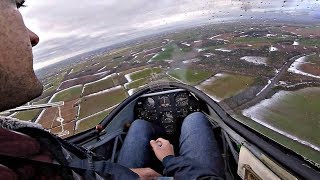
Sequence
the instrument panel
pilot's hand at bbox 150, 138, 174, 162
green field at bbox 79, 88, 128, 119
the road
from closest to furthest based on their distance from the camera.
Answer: pilot's hand at bbox 150, 138, 174, 162
the instrument panel
green field at bbox 79, 88, 128, 119
the road

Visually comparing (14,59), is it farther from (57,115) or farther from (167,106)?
(57,115)

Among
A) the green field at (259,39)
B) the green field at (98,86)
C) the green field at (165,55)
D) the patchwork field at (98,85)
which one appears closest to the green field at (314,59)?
the green field at (259,39)

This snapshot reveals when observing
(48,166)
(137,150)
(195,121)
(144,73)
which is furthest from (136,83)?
(48,166)

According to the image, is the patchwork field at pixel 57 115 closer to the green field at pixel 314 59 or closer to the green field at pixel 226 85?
the green field at pixel 226 85

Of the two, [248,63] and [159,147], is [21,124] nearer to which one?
[159,147]

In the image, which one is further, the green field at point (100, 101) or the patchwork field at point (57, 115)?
the green field at point (100, 101)

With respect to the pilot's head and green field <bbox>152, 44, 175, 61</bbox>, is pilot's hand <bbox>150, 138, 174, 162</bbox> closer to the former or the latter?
the pilot's head

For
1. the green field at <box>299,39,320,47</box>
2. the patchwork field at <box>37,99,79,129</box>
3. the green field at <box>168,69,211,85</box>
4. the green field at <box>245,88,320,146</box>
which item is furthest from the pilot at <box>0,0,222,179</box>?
the green field at <box>299,39,320,47</box>

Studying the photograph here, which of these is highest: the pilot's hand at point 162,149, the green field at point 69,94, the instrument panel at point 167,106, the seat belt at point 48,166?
the seat belt at point 48,166
